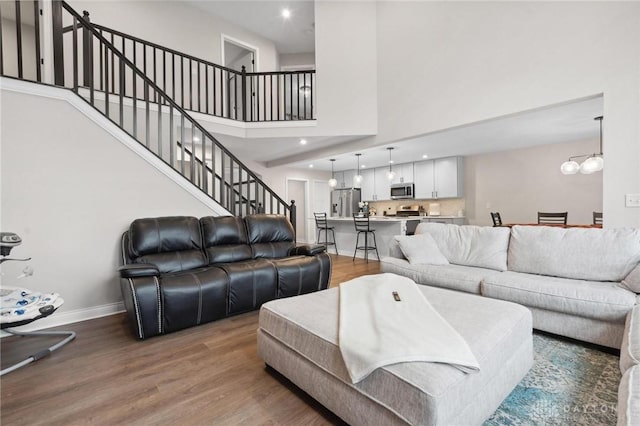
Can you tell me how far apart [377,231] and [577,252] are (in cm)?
367

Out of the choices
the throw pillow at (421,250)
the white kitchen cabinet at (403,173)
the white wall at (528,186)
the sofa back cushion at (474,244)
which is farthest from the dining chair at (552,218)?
the white kitchen cabinet at (403,173)

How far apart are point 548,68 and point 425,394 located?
4.00 m

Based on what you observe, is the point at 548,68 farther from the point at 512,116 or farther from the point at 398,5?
the point at 398,5

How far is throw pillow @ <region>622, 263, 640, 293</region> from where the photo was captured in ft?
7.06

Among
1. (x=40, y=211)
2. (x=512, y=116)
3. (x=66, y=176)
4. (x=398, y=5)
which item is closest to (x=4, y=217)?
(x=40, y=211)

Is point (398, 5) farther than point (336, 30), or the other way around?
point (336, 30)

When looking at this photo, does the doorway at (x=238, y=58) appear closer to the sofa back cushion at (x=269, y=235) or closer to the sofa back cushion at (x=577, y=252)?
the sofa back cushion at (x=269, y=235)

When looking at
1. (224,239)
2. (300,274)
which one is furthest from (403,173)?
(224,239)

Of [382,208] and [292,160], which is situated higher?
[292,160]

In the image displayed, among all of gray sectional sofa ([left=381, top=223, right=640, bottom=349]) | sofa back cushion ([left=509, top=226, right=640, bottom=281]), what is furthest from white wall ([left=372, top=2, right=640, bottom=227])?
gray sectional sofa ([left=381, top=223, right=640, bottom=349])

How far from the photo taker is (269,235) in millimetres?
3840

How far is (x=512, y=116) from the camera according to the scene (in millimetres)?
3807

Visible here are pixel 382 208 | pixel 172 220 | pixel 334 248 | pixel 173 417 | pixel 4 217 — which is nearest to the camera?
pixel 173 417

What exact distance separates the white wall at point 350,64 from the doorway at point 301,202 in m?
3.85
